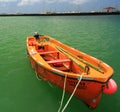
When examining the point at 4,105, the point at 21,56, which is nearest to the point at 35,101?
the point at 4,105

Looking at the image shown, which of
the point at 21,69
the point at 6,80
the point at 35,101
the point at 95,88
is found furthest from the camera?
the point at 21,69

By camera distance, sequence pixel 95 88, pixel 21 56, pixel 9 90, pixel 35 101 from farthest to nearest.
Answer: pixel 21 56
pixel 9 90
pixel 35 101
pixel 95 88

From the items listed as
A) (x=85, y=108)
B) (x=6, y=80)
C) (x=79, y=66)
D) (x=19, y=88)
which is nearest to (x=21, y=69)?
(x=6, y=80)

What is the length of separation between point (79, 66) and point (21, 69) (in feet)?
14.5

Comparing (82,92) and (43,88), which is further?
(43,88)

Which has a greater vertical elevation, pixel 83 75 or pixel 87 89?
pixel 83 75

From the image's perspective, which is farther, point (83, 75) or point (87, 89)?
point (87, 89)

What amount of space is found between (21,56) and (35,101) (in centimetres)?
692

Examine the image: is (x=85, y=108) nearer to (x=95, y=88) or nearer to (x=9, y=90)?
(x=95, y=88)

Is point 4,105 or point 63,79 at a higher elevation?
point 63,79

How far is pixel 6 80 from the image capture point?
30.9 feet

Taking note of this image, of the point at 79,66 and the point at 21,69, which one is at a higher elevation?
the point at 79,66

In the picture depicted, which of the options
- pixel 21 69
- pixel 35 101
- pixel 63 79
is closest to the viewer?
pixel 63 79

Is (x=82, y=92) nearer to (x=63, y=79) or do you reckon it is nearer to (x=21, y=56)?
(x=63, y=79)
